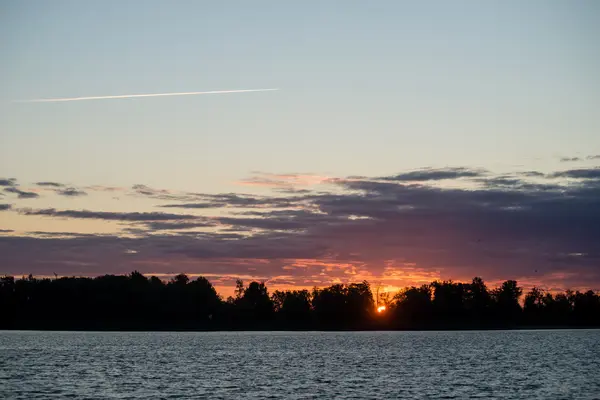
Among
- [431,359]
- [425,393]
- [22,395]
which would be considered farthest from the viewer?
[431,359]

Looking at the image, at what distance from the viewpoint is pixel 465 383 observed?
92.4m

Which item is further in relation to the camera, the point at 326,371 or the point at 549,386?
the point at 326,371

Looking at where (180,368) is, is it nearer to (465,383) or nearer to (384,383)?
(384,383)

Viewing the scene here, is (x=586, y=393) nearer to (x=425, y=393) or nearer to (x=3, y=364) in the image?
(x=425, y=393)

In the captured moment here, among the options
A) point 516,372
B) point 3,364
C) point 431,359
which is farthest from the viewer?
point 431,359

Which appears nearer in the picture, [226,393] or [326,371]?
[226,393]

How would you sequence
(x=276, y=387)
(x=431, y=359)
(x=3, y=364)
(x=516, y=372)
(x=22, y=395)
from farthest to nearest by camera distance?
(x=431, y=359)
(x=3, y=364)
(x=516, y=372)
(x=276, y=387)
(x=22, y=395)

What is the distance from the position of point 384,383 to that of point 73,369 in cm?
4362

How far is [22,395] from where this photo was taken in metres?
76.2

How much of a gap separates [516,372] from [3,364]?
72797 millimetres

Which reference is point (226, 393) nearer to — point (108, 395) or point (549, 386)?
point (108, 395)

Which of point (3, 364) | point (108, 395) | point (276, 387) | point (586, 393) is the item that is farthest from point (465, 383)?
point (3, 364)

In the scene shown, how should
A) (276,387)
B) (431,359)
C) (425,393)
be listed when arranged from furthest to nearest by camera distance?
(431,359), (276,387), (425,393)

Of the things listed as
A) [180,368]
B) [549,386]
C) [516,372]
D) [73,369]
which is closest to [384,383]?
[549,386]
